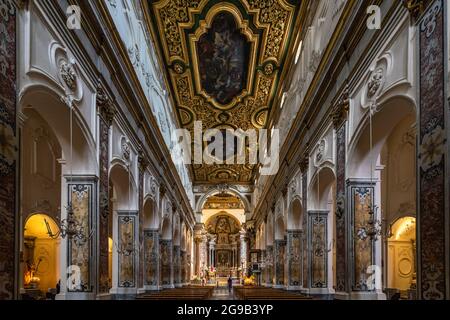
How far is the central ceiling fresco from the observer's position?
1664 cm

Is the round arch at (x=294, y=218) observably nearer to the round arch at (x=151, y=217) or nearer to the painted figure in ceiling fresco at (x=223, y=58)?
the round arch at (x=151, y=217)

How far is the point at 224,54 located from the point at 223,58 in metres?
0.38

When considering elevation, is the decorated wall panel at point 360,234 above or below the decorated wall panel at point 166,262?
above

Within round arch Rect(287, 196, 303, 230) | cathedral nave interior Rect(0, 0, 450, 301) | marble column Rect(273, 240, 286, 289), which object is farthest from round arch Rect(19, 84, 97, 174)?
marble column Rect(273, 240, 286, 289)

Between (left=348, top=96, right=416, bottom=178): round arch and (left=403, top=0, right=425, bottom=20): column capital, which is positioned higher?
(left=403, top=0, right=425, bottom=20): column capital

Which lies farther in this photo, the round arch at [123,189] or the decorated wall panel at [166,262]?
the decorated wall panel at [166,262]

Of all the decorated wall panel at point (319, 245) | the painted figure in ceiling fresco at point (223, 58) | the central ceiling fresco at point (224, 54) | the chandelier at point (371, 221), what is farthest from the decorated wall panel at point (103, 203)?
the painted figure in ceiling fresco at point (223, 58)

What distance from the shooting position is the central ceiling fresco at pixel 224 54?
54.6 feet

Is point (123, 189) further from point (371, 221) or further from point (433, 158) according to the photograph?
point (433, 158)

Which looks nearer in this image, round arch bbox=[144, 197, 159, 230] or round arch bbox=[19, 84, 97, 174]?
round arch bbox=[19, 84, 97, 174]

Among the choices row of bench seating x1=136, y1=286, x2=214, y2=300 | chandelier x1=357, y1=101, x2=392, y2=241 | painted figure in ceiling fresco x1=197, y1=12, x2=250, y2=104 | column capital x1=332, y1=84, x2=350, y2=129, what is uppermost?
painted figure in ceiling fresco x1=197, y1=12, x2=250, y2=104

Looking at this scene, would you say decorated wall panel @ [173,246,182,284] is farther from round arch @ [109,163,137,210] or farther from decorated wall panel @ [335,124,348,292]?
decorated wall panel @ [335,124,348,292]

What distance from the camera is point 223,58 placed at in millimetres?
20094

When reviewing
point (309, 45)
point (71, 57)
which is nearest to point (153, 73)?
point (309, 45)
